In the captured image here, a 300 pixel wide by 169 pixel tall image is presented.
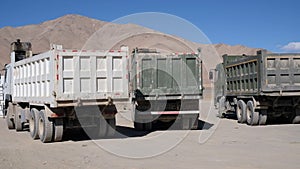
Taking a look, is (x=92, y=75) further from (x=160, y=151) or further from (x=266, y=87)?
(x=266, y=87)

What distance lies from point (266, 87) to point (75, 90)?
23.2 feet

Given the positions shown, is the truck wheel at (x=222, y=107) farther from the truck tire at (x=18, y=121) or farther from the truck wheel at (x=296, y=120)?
the truck tire at (x=18, y=121)

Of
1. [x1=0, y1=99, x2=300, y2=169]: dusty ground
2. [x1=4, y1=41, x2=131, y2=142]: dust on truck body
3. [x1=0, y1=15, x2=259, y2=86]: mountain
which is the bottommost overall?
[x1=0, y1=99, x2=300, y2=169]: dusty ground

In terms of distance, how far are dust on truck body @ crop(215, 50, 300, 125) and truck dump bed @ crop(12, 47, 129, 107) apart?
5776 millimetres

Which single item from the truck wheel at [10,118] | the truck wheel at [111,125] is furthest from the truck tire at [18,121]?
the truck wheel at [111,125]

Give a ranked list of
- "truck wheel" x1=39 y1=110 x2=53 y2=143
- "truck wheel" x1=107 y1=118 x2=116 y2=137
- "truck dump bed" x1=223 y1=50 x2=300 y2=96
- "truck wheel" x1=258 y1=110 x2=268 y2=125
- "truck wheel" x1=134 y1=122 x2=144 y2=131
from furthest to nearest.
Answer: "truck wheel" x1=258 y1=110 x2=268 y2=125 → "truck dump bed" x1=223 y1=50 x2=300 y2=96 → "truck wheel" x1=134 y1=122 x2=144 y2=131 → "truck wheel" x1=107 y1=118 x2=116 y2=137 → "truck wheel" x1=39 y1=110 x2=53 y2=143

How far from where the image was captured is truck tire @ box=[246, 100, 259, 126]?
14.2 meters

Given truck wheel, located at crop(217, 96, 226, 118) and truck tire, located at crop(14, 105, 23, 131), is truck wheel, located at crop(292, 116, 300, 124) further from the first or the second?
truck tire, located at crop(14, 105, 23, 131)

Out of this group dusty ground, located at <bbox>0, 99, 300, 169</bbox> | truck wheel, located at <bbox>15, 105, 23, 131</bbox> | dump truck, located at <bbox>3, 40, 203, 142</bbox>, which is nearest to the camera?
dusty ground, located at <bbox>0, 99, 300, 169</bbox>

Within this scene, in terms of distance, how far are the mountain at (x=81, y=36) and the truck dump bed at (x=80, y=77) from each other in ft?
176

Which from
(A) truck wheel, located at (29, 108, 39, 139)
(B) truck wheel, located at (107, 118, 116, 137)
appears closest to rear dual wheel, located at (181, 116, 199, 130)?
(B) truck wheel, located at (107, 118, 116, 137)

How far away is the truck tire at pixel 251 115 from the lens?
46.8ft

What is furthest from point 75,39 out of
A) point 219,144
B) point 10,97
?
point 219,144

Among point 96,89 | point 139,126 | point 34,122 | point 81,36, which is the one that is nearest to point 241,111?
point 139,126
